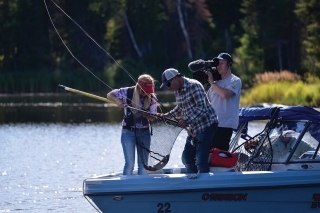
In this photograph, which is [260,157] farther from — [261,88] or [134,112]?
[261,88]

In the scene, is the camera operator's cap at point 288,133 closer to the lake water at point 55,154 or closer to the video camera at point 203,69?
the video camera at point 203,69

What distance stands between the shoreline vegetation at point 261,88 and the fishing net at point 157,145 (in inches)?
740

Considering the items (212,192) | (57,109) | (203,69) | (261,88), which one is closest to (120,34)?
(57,109)

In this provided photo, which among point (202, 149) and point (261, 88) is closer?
point (202, 149)

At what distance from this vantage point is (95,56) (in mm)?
65875

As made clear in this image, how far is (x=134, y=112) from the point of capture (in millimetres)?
13117

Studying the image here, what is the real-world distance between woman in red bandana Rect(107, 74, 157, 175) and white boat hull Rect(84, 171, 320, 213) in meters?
0.87

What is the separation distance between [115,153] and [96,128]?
745 centimetres

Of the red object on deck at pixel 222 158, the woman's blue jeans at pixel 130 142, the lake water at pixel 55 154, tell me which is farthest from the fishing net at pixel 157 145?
the lake water at pixel 55 154

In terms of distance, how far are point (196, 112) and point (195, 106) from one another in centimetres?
7

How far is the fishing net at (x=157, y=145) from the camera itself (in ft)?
43.4

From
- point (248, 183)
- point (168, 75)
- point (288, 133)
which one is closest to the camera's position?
point (248, 183)

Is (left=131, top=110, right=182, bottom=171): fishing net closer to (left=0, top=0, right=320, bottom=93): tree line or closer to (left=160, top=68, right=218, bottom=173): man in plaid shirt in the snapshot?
(left=160, top=68, right=218, bottom=173): man in plaid shirt

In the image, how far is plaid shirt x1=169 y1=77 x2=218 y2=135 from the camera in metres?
12.4
